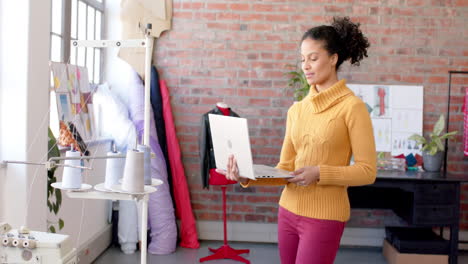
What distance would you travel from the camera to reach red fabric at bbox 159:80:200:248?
4.68m

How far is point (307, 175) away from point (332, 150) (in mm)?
147

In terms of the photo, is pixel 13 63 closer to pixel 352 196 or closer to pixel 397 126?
pixel 352 196

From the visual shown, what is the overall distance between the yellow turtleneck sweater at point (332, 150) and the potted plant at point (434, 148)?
2.61m

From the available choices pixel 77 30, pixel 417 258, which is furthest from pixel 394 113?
pixel 77 30

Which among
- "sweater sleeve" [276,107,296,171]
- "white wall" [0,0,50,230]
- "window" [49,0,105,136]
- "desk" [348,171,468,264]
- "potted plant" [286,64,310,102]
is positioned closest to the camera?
"sweater sleeve" [276,107,296,171]

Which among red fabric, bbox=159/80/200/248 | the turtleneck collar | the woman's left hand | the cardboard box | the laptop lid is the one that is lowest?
the cardboard box

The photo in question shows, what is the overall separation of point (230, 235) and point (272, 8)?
204cm

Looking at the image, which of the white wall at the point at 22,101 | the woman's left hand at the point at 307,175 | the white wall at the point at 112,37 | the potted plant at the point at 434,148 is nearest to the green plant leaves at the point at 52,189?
the white wall at the point at 22,101

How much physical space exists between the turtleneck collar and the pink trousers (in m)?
0.41

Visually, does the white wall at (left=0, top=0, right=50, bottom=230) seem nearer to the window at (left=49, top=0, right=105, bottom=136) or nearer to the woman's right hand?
the window at (left=49, top=0, right=105, bottom=136)

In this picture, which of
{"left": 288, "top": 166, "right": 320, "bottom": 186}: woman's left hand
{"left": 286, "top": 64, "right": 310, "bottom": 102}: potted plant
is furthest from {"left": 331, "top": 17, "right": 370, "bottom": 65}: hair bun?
→ {"left": 286, "top": 64, "right": 310, "bottom": 102}: potted plant

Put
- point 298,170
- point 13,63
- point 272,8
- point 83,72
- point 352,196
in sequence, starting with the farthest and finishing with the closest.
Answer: point 272,8, point 352,196, point 83,72, point 13,63, point 298,170

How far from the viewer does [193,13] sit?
4793 mm

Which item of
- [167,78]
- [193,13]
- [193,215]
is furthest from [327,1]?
[193,215]
